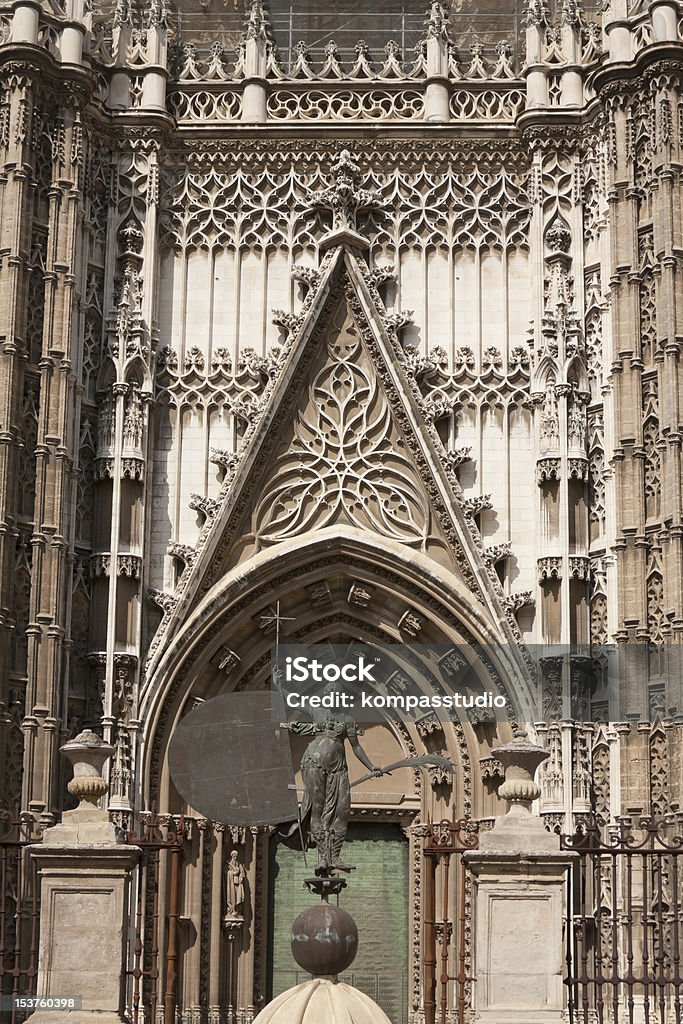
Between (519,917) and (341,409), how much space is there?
32.8ft

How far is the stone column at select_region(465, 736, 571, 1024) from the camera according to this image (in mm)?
12430

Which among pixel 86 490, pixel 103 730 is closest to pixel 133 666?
pixel 103 730

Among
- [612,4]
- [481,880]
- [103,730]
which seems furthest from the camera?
[612,4]

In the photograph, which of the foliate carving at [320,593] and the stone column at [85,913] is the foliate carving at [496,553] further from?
the stone column at [85,913]

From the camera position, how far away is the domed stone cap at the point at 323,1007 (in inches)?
425

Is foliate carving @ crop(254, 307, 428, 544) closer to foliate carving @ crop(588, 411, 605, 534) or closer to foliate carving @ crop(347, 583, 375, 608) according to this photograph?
foliate carving @ crop(347, 583, 375, 608)

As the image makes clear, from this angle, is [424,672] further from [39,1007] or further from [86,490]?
[39,1007]

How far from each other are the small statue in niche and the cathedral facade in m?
0.04

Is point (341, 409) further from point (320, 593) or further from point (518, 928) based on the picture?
point (518, 928)

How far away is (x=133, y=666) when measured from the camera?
800 inches

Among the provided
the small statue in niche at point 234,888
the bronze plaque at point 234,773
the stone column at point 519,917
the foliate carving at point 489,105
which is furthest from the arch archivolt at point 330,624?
the stone column at point 519,917

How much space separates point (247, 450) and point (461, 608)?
3261 mm

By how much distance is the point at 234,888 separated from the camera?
20.2 meters

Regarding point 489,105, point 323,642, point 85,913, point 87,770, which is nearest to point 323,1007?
point 85,913
